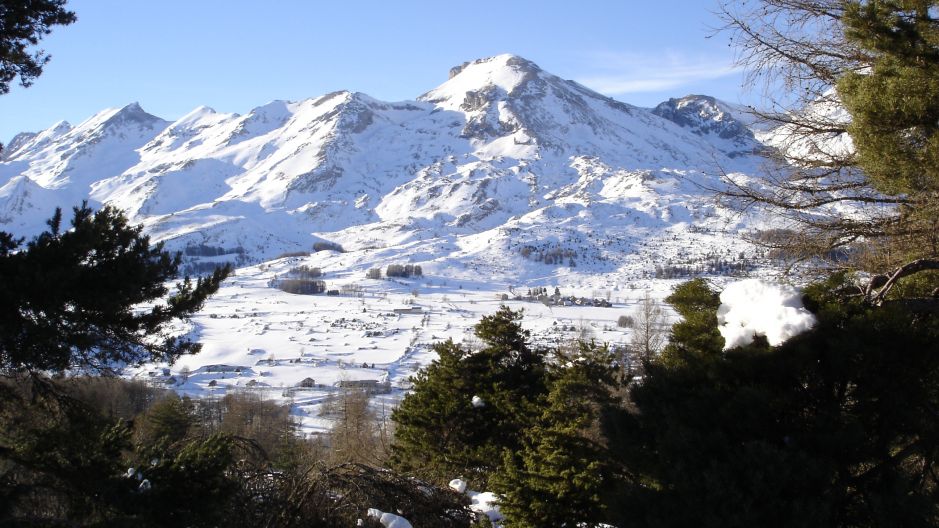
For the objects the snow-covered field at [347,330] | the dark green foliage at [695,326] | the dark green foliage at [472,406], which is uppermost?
the dark green foliage at [695,326]

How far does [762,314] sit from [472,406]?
25.8 ft

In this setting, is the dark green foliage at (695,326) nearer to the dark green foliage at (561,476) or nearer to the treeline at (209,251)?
the dark green foliage at (561,476)

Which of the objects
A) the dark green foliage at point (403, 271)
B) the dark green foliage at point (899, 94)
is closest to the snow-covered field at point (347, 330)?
the dark green foliage at point (403, 271)

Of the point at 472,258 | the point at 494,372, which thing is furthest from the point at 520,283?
the point at 494,372

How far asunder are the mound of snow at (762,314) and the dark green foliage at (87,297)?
182 inches

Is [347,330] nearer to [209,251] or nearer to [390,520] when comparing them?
[390,520]

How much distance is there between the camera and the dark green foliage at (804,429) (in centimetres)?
379

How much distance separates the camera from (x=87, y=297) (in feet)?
16.6

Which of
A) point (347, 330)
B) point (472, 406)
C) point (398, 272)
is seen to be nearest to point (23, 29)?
point (472, 406)

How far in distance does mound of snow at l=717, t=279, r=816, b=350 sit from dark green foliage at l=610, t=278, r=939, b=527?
0.08 metres

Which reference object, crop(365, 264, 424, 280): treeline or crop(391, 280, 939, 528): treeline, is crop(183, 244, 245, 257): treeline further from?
crop(391, 280, 939, 528): treeline

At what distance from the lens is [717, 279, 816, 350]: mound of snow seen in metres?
4.36

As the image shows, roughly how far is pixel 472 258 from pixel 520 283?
910 inches

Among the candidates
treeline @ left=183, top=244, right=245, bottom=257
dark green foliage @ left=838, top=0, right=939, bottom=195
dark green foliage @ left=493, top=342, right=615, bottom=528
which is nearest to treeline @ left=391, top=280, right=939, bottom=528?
dark green foliage @ left=838, top=0, right=939, bottom=195
